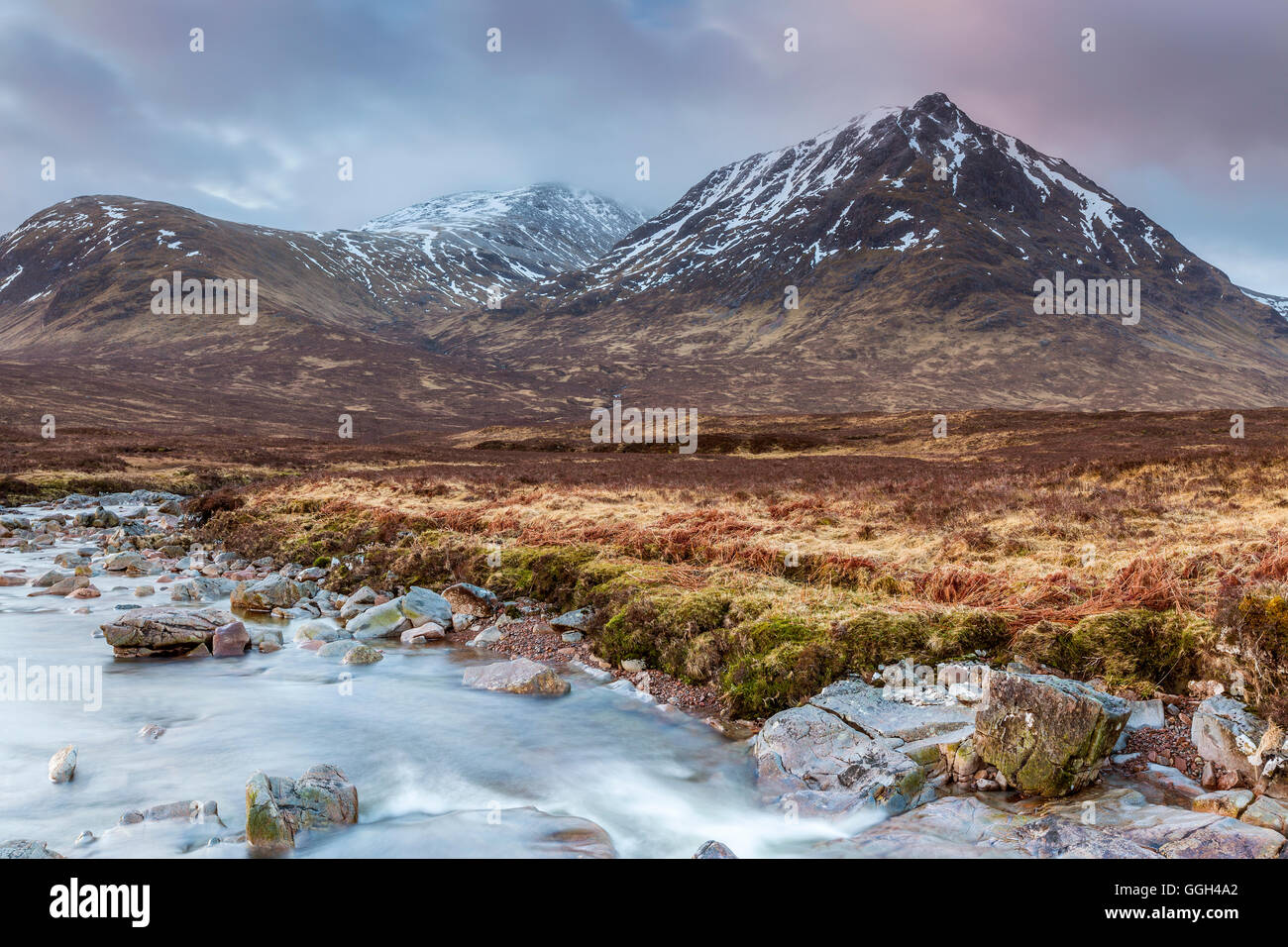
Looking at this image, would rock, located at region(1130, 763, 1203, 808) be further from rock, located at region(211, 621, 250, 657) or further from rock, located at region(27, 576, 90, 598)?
rock, located at region(27, 576, 90, 598)

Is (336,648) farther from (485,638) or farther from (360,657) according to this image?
(485,638)

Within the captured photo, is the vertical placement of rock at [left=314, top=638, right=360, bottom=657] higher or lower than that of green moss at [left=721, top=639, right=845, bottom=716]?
lower

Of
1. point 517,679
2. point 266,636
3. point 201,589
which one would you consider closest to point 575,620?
point 517,679

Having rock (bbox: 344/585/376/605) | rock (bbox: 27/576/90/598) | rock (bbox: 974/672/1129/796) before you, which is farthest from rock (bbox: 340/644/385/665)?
rock (bbox: 974/672/1129/796)

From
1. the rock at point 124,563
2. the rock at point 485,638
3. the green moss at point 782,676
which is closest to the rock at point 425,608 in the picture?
the rock at point 485,638

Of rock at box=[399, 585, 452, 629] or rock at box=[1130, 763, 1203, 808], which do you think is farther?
rock at box=[399, 585, 452, 629]

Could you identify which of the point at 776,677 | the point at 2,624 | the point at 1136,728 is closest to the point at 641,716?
the point at 776,677
